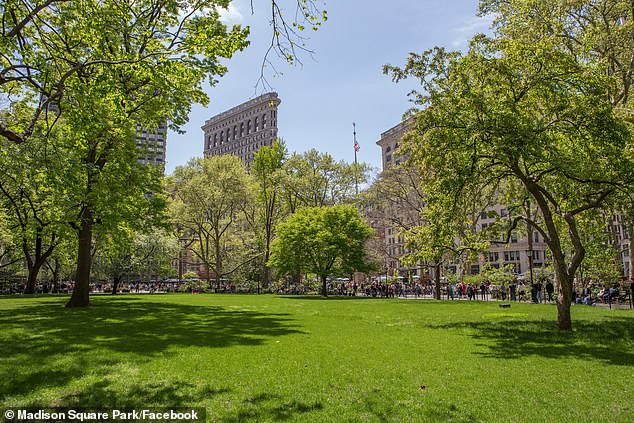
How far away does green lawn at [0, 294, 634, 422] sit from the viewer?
233 inches

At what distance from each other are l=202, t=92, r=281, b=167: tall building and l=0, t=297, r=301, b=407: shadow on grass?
425ft

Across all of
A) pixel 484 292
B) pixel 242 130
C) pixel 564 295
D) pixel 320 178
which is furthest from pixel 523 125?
pixel 242 130

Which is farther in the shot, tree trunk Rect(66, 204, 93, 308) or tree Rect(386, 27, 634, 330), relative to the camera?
tree trunk Rect(66, 204, 93, 308)

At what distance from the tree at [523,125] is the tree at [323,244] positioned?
90.5 feet

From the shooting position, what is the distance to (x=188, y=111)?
21.8 meters

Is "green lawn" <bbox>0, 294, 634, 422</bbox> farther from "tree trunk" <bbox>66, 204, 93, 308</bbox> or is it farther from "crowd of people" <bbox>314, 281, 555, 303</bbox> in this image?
"crowd of people" <bbox>314, 281, 555, 303</bbox>

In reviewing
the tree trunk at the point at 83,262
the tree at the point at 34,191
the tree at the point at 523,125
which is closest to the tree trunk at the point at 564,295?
the tree at the point at 523,125

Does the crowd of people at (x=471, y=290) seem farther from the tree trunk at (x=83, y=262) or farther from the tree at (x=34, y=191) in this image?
the tree trunk at (x=83, y=262)

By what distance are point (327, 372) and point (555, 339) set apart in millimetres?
8000

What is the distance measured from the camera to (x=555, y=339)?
12.2 meters

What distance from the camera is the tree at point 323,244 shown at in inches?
1681

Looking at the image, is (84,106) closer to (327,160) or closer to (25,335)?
(25,335)

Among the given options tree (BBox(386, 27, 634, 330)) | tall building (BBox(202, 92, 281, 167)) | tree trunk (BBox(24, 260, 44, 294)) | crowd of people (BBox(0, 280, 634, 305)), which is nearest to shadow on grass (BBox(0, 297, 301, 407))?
tree (BBox(386, 27, 634, 330))

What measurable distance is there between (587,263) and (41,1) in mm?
38164
